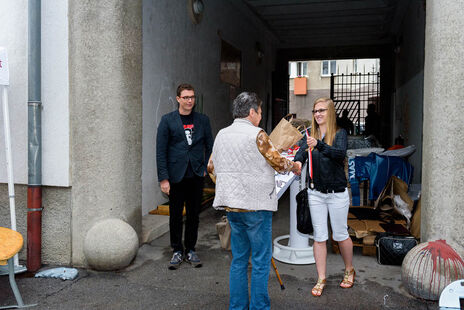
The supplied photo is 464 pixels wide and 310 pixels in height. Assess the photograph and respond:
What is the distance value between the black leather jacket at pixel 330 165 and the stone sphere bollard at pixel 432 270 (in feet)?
2.96

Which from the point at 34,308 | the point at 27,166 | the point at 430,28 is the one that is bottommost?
the point at 34,308

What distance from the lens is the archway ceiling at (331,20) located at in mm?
10422

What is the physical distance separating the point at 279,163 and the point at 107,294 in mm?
2051

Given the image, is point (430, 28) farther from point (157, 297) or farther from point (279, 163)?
point (157, 297)

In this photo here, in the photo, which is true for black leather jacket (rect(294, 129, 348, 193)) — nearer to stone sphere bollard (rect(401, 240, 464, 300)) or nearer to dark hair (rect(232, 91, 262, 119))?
dark hair (rect(232, 91, 262, 119))

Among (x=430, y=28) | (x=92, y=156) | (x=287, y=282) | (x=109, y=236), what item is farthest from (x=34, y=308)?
(x=430, y=28)

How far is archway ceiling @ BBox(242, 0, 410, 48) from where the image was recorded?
10422 millimetres

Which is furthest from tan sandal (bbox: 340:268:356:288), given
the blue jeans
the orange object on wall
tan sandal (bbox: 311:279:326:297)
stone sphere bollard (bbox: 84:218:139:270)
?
the orange object on wall

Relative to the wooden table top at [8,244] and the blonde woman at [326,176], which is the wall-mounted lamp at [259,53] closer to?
the blonde woman at [326,176]

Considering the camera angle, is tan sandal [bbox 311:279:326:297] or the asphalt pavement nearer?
the asphalt pavement

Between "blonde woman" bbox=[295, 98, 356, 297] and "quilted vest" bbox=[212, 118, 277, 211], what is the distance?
0.73 metres

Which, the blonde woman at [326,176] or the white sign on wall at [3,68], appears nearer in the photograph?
the blonde woman at [326,176]

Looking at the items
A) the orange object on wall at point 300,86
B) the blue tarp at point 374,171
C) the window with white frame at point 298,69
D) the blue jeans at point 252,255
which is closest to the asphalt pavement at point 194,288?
the blue jeans at point 252,255

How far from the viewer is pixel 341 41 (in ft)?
48.0
